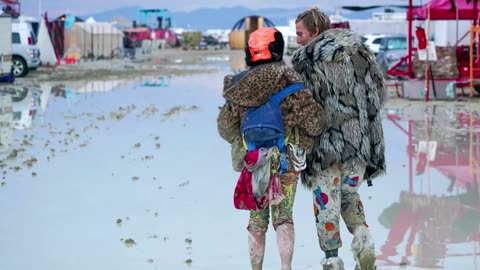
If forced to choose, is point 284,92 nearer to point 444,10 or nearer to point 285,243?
point 285,243

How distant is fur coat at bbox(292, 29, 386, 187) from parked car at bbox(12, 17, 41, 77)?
28.7 m

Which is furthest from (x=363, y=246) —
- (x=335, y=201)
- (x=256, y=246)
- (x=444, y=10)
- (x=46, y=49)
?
(x=46, y=49)

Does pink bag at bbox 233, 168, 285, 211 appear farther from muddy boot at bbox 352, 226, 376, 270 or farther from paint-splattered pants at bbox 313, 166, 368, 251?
muddy boot at bbox 352, 226, 376, 270

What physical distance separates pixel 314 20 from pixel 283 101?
56 cm

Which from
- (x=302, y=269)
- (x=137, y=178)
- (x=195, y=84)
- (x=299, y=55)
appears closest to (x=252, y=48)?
(x=299, y=55)

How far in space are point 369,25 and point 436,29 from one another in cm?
2305

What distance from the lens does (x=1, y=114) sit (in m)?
19.7

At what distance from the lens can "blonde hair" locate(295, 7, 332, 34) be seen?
614cm

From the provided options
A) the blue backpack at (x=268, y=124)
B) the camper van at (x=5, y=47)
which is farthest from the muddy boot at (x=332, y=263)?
the camper van at (x=5, y=47)

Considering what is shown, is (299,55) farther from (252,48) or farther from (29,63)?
(29,63)

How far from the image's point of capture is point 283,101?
5.93 metres

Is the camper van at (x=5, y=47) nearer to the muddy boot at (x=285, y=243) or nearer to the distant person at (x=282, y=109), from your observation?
the distant person at (x=282, y=109)

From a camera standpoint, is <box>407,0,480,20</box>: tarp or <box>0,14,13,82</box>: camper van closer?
<box>407,0,480,20</box>: tarp

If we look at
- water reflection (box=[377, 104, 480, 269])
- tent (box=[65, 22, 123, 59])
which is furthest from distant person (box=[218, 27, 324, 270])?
tent (box=[65, 22, 123, 59])
